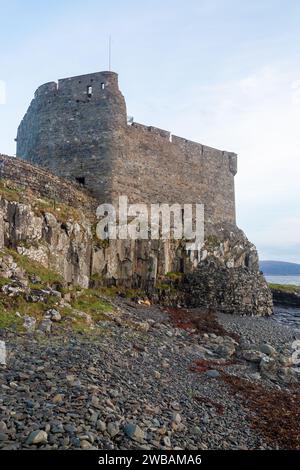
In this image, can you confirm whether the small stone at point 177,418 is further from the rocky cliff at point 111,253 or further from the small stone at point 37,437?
the rocky cliff at point 111,253

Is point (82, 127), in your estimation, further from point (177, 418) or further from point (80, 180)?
point (177, 418)

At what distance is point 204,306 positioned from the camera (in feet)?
98.2

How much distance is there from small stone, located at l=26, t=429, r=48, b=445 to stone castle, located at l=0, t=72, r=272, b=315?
13658mm

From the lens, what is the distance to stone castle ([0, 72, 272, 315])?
23625 mm

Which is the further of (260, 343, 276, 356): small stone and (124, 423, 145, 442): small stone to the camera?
(260, 343, 276, 356): small stone

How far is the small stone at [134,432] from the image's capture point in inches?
297

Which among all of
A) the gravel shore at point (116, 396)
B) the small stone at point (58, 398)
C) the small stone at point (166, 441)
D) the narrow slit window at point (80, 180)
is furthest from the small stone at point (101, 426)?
the narrow slit window at point (80, 180)

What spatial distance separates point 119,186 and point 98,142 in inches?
143

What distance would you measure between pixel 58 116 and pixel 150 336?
19.6 m

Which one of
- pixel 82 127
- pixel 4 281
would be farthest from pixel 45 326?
pixel 82 127

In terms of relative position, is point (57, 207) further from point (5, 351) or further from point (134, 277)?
point (5, 351)

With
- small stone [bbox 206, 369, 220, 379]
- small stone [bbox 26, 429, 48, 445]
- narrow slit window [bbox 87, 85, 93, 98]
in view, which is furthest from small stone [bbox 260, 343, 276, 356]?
narrow slit window [bbox 87, 85, 93, 98]

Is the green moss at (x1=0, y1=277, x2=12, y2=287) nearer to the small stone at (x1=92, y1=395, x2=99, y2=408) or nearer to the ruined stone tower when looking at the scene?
the small stone at (x1=92, y1=395, x2=99, y2=408)

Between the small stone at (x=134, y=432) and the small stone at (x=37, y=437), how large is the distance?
5.46 feet
